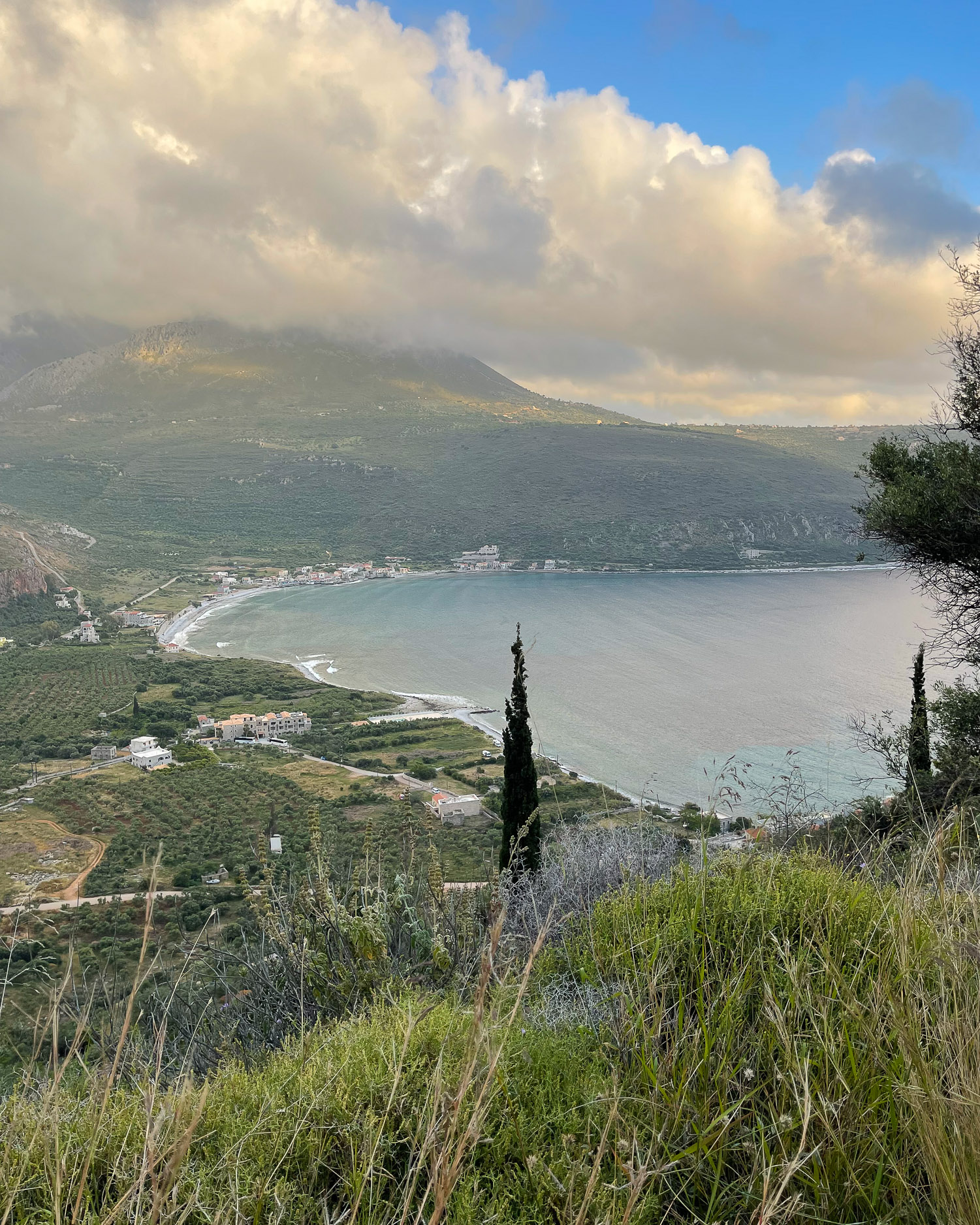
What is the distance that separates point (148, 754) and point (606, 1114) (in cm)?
3743

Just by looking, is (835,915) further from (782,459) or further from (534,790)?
(782,459)

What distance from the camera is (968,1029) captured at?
1.46 meters

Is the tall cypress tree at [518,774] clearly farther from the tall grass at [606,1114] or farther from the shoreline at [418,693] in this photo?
the tall grass at [606,1114]

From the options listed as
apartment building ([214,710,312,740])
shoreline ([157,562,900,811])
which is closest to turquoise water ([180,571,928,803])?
shoreline ([157,562,900,811])

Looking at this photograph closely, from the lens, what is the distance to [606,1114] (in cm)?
166

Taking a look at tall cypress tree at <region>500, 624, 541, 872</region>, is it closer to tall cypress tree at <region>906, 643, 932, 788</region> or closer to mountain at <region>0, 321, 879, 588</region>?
tall cypress tree at <region>906, 643, 932, 788</region>

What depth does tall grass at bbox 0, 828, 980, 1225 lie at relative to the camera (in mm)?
1312

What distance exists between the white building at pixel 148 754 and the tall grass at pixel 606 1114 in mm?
35722

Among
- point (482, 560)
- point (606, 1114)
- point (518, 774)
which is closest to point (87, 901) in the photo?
point (518, 774)

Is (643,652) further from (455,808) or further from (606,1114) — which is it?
(606,1114)

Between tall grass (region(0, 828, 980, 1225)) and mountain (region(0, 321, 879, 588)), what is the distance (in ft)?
336

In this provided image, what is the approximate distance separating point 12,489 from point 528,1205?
142 m

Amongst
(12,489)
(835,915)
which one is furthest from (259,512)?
(835,915)

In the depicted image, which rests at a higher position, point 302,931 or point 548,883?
point 302,931
